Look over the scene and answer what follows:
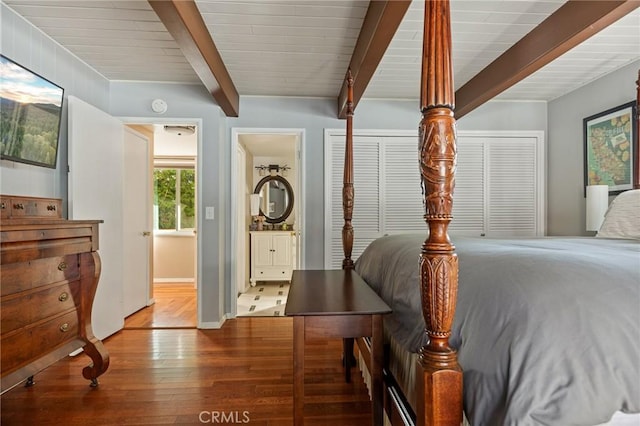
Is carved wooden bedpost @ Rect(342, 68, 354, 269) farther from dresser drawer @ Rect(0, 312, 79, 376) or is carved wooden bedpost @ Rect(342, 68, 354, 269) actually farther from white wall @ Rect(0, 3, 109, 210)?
white wall @ Rect(0, 3, 109, 210)

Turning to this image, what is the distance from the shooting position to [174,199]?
587 cm

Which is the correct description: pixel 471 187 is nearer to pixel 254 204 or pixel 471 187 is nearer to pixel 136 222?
pixel 254 204

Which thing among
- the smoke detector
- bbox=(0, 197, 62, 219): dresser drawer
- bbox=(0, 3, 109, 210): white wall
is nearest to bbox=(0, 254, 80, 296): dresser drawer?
bbox=(0, 197, 62, 219): dresser drawer

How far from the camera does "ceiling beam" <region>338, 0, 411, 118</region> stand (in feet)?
5.46

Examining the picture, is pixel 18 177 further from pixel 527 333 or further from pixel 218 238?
pixel 527 333

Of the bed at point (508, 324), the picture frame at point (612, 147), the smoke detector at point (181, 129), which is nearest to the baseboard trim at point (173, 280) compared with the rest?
the smoke detector at point (181, 129)

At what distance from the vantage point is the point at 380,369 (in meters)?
1.43

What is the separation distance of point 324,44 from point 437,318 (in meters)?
2.24

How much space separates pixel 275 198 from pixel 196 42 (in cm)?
386

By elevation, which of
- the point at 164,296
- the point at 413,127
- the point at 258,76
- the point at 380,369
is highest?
the point at 258,76

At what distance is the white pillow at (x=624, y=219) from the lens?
185cm

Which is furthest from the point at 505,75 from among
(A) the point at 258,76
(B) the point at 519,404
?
(B) the point at 519,404

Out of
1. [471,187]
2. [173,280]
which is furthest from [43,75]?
[471,187]

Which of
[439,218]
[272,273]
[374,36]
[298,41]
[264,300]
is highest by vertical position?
[298,41]
